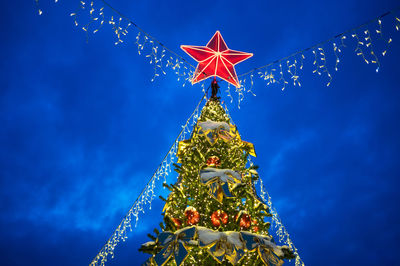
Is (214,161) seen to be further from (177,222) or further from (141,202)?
(141,202)

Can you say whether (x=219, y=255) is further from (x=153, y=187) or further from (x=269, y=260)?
(x=153, y=187)

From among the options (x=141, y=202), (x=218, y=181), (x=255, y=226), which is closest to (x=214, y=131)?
(x=218, y=181)

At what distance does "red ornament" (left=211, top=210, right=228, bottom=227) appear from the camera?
9.98 feet

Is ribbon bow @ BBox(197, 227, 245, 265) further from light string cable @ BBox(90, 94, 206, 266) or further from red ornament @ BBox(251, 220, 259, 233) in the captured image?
Result: light string cable @ BBox(90, 94, 206, 266)

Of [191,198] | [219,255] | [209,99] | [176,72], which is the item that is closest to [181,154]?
[191,198]

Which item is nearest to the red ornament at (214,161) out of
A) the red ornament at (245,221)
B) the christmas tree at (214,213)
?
the christmas tree at (214,213)

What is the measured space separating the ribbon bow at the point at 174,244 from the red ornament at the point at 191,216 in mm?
440

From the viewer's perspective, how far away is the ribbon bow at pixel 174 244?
8.33ft

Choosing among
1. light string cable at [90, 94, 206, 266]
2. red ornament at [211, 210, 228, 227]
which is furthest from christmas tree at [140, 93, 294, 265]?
light string cable at [90, 94, 206, 266]

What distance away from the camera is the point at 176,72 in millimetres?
4395

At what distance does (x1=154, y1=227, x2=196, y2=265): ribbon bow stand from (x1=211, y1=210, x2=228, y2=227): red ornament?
52 centimetres

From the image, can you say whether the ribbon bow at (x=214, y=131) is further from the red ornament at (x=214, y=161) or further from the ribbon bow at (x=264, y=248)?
the ribbon bow at (x=264, y=248)

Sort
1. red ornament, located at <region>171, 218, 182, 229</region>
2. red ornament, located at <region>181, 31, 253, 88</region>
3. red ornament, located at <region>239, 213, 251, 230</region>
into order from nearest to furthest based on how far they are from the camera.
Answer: red ornament, located at <region>239, 213, 251, 230</region>
red ornament, located at <region>171, 218, 182, 229</region>
red ornament, located at <region>181, 31, 253, 88</region>

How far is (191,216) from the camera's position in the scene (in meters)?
3.05
